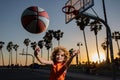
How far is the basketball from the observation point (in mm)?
10461

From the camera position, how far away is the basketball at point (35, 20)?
10461 mm

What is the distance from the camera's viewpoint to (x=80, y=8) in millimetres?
16547

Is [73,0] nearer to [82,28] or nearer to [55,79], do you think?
[55,79]

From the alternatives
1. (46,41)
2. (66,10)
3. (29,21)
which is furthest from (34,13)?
(46,41)

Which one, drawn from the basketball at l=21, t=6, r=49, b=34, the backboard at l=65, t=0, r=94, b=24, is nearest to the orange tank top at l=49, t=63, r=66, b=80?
the basketball at l=21, t=6, r=49, b=34

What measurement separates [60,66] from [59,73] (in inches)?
5.9

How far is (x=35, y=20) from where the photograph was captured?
415 inches

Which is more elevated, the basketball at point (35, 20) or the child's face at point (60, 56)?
the basketball at point (35, 20)

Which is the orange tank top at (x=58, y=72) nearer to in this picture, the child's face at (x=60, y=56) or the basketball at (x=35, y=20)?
the child's face at (x=60, y=56)

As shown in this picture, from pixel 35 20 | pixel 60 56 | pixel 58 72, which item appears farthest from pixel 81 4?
pixel 58 72

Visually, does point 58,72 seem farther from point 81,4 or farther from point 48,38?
point 48,38

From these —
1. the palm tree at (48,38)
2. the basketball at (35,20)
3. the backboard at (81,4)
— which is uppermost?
the palm tree at (48,38)

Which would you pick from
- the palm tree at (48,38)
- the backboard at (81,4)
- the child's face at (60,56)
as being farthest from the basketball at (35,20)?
the palm tree at (48,38)

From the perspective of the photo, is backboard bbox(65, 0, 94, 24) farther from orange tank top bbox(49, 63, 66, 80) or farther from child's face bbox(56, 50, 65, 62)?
orange tank top bbox(49, 63, 66, 80)
